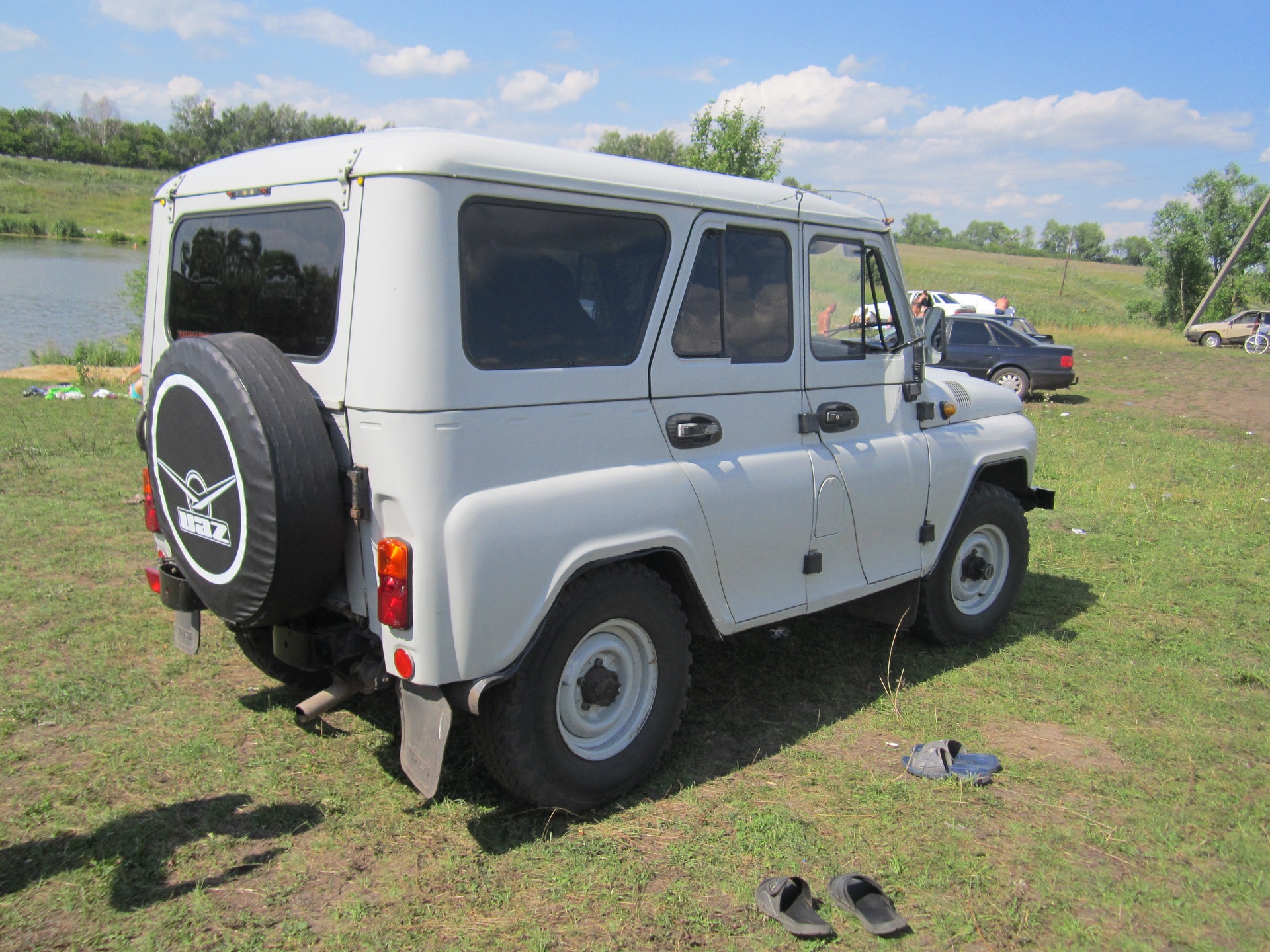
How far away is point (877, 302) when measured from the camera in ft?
14.9

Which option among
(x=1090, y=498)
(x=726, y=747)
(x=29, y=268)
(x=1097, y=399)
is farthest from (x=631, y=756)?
(x=29, y=268)

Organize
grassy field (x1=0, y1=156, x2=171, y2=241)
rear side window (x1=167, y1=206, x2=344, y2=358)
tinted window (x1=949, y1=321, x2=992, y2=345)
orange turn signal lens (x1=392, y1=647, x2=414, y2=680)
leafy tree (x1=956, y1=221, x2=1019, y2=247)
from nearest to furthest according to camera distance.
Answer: orange turn signal lens (x1=392, y1=647, x2=414, y2=680) < rear side window (x1=167, y1=206, x2=344, y2=358) < tinted window (x1=949, y1=321, x2=992, y2=345) < grassy field (x1=0, y1=156, x2=171, y2=241) < leafy tree (x1=956, y1=221, x2=1019, y2=247)

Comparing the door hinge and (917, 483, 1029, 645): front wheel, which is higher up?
the door hinge

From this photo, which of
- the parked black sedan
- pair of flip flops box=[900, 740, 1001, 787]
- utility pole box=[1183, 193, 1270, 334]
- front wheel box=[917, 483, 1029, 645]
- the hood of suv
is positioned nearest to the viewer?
A: pair of flip flops box=[900, 740, 1001, 787]

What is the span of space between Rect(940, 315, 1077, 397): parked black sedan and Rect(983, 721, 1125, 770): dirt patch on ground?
13395 mm

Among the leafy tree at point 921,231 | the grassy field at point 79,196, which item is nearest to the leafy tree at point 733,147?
the grassy field at point 79,196

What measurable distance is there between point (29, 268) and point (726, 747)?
3359 centimetres

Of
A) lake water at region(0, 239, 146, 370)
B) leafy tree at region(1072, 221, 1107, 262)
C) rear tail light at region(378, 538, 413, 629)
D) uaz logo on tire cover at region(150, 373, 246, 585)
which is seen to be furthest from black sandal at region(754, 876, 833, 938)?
leafy tree at region(1072, 221, 1107, 262)

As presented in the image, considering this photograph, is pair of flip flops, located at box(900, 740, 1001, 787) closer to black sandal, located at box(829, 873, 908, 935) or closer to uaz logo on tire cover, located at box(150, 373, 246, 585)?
black sandal, located at box(829, 873, 908, 935)

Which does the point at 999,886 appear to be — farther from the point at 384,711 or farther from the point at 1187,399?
the point at 1187,399

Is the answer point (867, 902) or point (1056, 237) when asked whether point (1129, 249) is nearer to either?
point (1056, 237)

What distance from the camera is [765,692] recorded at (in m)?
4.66

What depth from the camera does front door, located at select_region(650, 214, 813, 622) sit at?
3.61 meters

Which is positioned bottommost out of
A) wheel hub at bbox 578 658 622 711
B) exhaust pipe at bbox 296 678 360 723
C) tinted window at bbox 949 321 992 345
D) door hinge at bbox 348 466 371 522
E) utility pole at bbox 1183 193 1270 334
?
exhaust pipe at bbox 296 678 360 723
